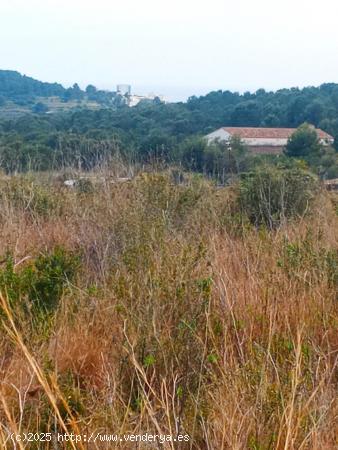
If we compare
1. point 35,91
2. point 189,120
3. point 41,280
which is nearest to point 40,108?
point 35,91

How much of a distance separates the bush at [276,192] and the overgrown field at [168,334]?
115 cm

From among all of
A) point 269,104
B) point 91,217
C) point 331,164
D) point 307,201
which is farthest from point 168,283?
point 269,104

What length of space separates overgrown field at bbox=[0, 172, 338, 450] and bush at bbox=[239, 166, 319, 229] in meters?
1.15

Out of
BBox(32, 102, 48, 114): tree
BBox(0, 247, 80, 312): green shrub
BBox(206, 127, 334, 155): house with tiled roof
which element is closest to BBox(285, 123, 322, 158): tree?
BBox(206, 127, 334, 155): house with tiled roof

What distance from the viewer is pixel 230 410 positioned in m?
→ 2.05

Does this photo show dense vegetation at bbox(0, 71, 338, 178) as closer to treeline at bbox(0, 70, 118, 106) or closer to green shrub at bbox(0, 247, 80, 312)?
green shrub at bbox(0, 247, 80, 312)

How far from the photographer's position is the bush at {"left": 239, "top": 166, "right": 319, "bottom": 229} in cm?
593

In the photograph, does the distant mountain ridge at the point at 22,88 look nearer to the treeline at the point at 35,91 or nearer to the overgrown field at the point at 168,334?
the treeline at the point at 35,91

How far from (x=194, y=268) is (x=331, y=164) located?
1404 centimetres

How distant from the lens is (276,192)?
6.23m

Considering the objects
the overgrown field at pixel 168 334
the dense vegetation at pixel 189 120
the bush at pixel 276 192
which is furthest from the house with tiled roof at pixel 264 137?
the overgrown field at pixel 168 334

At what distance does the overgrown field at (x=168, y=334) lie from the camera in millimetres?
2002

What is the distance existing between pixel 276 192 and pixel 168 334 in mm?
3741

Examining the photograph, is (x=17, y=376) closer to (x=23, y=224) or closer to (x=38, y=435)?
(x=38, y=435)
